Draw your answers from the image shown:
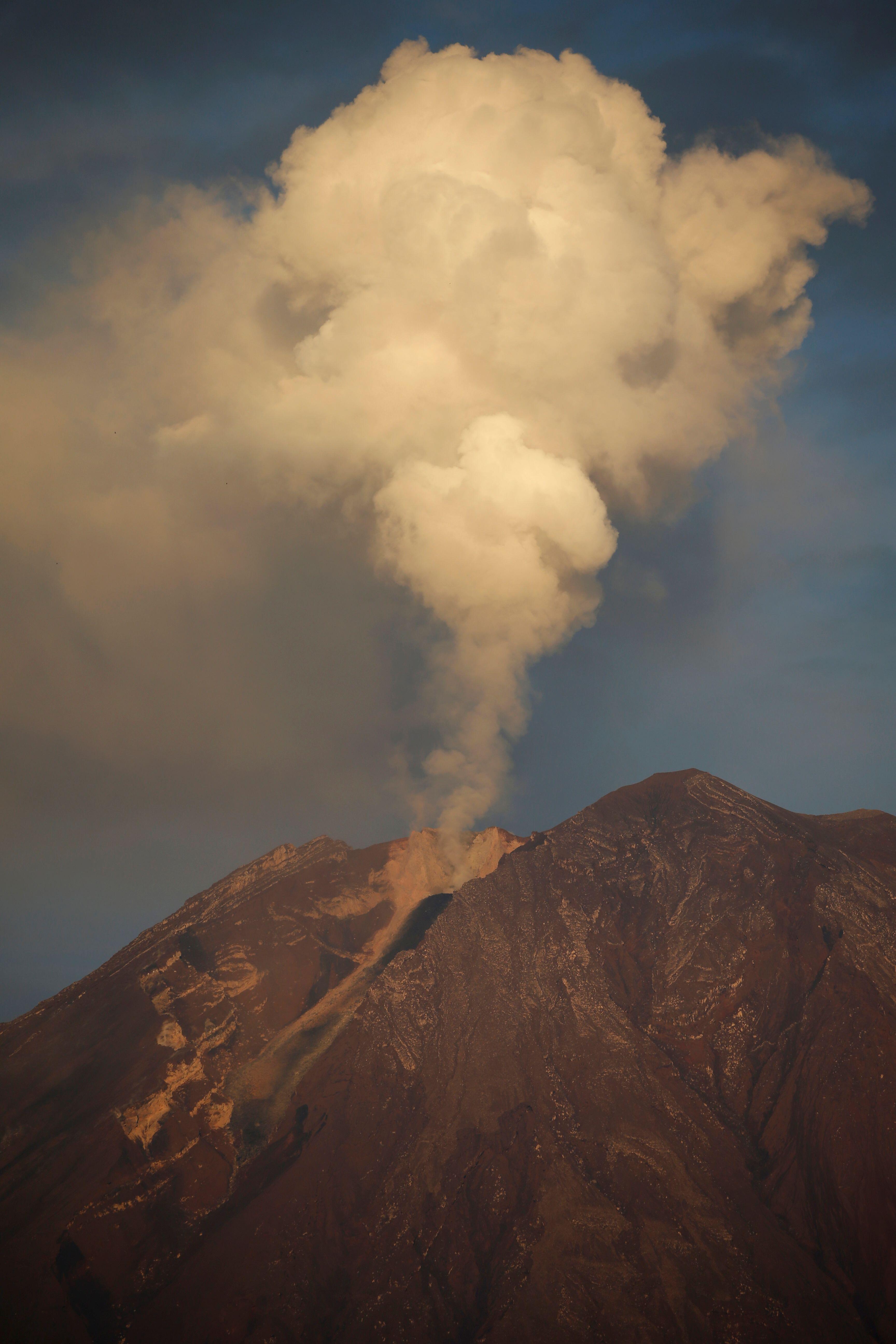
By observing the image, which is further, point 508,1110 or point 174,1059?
point 174,1059

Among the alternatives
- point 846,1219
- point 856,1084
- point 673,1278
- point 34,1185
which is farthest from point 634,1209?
point 34,1185

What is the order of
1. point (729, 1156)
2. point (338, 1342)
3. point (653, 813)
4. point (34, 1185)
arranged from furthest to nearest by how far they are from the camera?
point (653, 813), point (34, 1185), point (729, 1156), point (338, 1342)

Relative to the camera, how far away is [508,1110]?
79375mm

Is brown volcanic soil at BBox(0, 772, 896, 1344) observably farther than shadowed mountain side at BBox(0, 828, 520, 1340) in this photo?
No

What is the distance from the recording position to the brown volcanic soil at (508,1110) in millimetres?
64938

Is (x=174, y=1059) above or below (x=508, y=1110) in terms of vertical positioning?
below

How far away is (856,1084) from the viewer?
7325 centimetres

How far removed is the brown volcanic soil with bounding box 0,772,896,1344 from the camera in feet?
213

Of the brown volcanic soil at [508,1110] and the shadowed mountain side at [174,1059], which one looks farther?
the shadowed mountain side at [174,1059]

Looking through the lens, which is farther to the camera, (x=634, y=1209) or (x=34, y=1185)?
(x=34, y=1185)

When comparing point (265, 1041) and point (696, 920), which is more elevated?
point (696, 920)

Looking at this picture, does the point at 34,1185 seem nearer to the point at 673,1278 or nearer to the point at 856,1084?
the point at 673,1278

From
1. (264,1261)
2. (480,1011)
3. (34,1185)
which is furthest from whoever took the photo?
(480,1011)

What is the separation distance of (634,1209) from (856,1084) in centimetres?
2201
